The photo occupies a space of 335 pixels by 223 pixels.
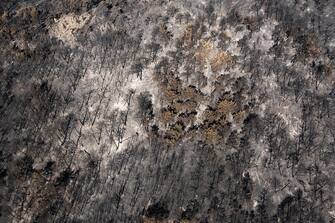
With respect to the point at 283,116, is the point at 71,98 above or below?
above

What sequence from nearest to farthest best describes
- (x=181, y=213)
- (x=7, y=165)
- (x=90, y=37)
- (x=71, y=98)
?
(x=181, y=213) → (x=7, y=165) → (x=71, y=98) → (x=90, y=37)

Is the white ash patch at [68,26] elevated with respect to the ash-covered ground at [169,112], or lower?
elevated

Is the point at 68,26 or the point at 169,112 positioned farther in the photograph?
the point at 68,26

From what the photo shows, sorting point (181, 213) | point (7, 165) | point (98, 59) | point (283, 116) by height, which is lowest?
point (181, 213)

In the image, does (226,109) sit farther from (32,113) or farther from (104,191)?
(32,113)

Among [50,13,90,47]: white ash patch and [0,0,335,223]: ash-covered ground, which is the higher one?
[50,13,90,47]: white ash patch

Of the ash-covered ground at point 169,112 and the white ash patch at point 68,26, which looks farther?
the white ash patch at point 68,26

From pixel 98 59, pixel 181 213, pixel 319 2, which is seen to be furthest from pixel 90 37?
pixel 319 2

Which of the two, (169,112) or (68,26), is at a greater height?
(68,26)
